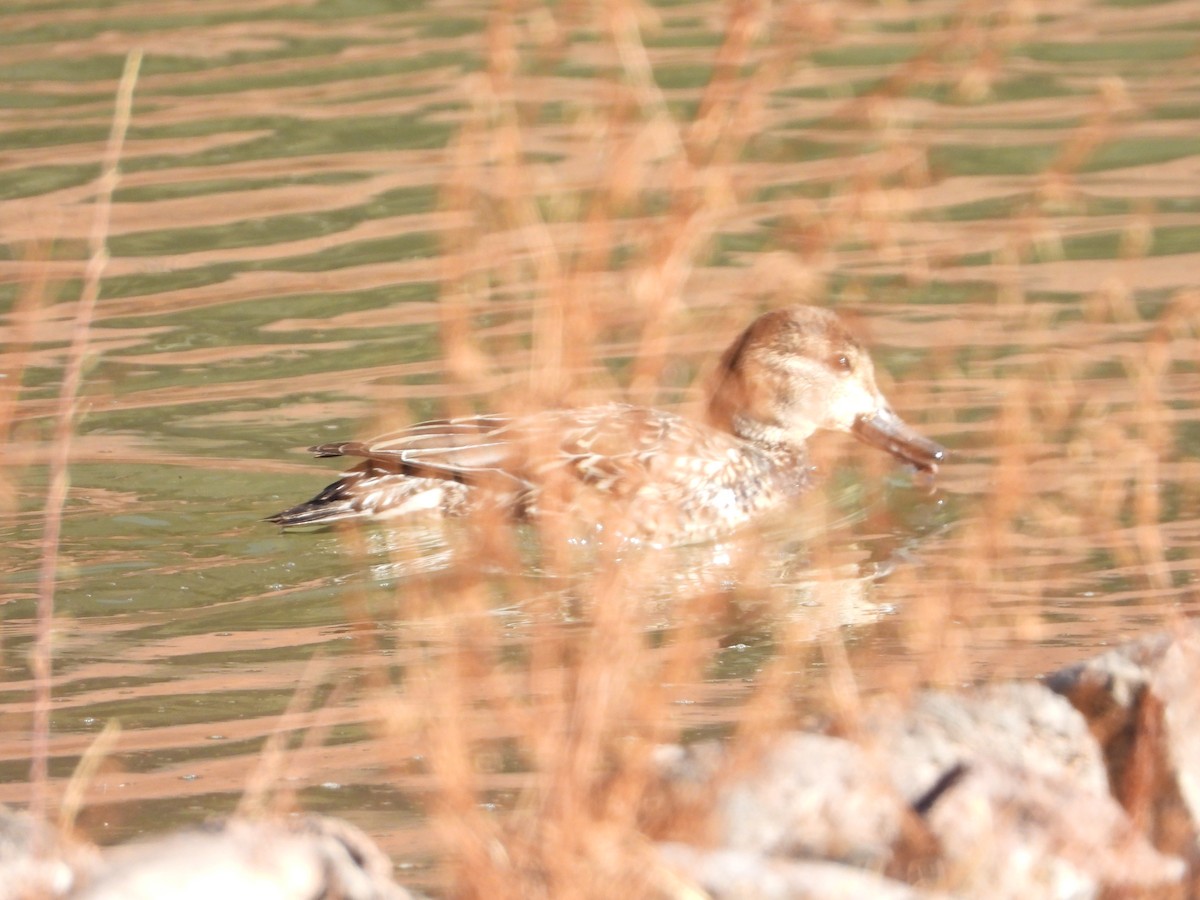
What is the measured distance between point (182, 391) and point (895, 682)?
5.58 meters

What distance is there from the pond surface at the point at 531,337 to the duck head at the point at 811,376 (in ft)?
0.66

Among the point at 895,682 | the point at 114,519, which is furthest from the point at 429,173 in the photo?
the point at 895,682

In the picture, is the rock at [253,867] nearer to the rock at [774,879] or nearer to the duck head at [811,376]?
the rock at [774,879]

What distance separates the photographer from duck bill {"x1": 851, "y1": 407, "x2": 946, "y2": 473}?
30.6 feet

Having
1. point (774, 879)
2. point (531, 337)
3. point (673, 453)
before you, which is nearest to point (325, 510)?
point (673, 453)

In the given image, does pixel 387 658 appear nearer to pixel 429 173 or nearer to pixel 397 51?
pixel 429 173

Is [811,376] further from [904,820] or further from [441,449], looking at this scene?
[904,820]

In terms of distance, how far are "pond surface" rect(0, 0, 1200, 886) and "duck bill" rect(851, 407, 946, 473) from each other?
112 mm

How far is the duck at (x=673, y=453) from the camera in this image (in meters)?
8.53

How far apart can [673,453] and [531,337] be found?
1.45 metres

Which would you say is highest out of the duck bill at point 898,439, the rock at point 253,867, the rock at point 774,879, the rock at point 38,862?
the rock at point 38,862

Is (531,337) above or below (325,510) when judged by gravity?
above

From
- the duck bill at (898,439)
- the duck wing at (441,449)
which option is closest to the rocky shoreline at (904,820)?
the duck wing at (441,449)

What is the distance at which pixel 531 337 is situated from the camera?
10266 mm
